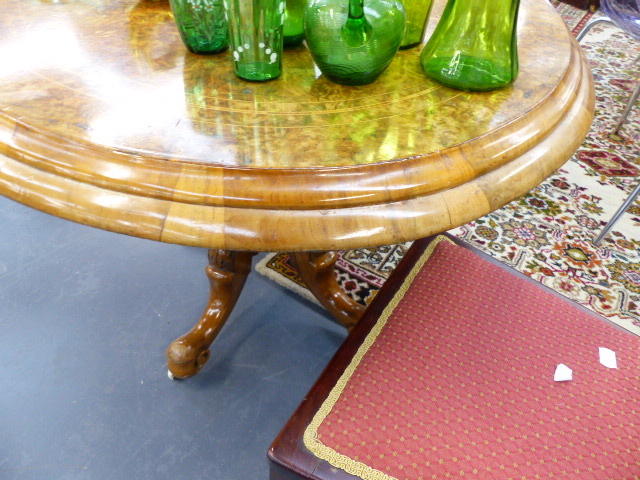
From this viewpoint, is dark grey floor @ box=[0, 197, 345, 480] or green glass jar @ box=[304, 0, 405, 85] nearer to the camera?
green glass jar @ box=[304, 0, 405, 85]

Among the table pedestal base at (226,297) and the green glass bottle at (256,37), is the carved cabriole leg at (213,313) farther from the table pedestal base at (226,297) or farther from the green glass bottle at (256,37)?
the green glass bottle at (256,37)

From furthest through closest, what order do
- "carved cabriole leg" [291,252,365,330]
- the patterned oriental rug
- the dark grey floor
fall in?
the patterned oriental rug < "carved cabriole leg" [291,252,365,330] < the dark grey floor

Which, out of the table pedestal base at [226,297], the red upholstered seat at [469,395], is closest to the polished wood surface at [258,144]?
the red upholstered seat at [469,395]

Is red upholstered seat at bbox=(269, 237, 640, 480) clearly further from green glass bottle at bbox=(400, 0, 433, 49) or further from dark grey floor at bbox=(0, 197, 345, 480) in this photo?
dark grey floor at bbox=(0, 197, 345, 480)

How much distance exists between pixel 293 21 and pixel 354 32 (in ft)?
0.46

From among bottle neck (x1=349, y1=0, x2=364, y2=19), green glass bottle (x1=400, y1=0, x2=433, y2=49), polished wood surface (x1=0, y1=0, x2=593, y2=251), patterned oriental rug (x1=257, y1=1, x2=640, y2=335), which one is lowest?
patterned oriental rug (x1=257, y1=1, x2=640, y2=335)

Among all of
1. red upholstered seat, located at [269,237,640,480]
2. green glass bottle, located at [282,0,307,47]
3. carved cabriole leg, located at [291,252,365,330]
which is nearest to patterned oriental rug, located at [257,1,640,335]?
carved cabriole leg, located at [291,252,365,330]

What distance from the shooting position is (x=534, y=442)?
0.50 meters

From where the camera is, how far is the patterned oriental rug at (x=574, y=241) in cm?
125

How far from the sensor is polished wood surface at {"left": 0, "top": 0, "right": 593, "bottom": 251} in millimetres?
426

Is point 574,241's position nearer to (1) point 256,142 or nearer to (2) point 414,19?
(2) point 414,19

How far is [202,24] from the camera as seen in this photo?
579mm

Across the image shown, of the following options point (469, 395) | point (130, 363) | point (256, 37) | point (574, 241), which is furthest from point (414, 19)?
point (574, 241)

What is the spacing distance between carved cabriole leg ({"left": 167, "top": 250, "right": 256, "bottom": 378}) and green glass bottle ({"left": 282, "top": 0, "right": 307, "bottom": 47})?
42 centimetres
